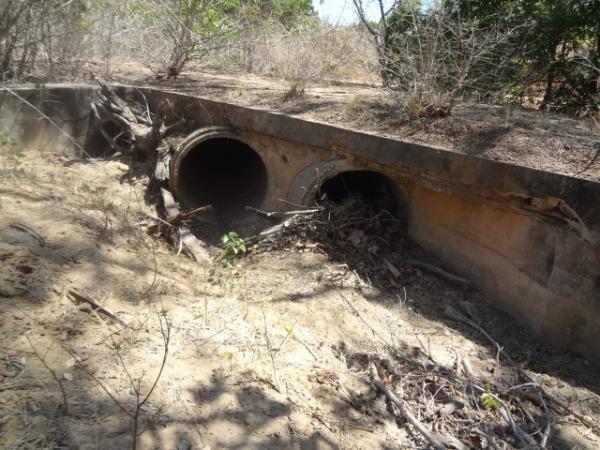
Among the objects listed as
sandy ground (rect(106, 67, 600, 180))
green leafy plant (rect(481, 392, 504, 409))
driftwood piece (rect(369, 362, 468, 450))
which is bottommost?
driftwood piece (rect(369, 362, 468, 450))

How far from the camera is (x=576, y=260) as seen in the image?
3.87 m

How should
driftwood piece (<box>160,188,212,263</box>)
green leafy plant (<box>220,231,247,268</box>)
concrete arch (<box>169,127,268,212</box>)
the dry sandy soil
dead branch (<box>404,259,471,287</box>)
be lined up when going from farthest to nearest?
concrete arch (<box>169,127,268,212</box>), driftwood piece (<box>160,188,212,263</box>), green leafy plant (<box>220,231,247,268</box>), dead branch (<box>404,259,471,287</box>), the dry sandy soil

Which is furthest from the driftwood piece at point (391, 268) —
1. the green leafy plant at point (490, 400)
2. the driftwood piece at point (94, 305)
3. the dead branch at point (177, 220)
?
the driftwood piece at point (94, 305)

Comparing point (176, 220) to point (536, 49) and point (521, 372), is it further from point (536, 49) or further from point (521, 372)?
point (536, 49)

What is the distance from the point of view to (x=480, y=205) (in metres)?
4.52

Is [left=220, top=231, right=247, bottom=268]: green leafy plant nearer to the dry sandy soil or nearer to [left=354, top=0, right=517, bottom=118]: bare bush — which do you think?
the dry sandy soil

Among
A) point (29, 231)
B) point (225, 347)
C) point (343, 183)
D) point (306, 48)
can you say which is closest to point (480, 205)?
point (343, 183)

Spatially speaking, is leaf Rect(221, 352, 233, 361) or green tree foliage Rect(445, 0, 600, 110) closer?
leaf Rect(221, 352, 233, 361)

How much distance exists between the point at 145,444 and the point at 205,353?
0.89 m

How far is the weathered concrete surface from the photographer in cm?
388

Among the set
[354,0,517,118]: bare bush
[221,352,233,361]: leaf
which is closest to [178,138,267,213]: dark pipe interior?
[354,0,517,118]: bare bush

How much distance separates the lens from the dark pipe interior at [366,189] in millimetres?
5855

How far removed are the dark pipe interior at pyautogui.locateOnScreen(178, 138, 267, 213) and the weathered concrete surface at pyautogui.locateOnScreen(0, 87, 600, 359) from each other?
815mm

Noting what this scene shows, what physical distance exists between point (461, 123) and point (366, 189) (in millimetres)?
1679
